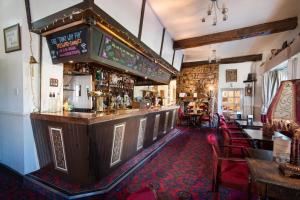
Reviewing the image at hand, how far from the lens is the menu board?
2982 millimetres

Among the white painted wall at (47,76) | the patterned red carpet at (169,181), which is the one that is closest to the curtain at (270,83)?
the patterned red carpet at (169,181)

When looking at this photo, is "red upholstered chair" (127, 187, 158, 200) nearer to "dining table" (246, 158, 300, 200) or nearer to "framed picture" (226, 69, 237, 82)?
"dining table" (246, 158, 300, 200)

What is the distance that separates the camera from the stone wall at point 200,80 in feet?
31.6

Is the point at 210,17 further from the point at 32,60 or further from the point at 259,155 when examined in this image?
the point at 32,60

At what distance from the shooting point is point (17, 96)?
287 centimetres

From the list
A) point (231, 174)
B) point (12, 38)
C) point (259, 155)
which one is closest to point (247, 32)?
point (259, 155)

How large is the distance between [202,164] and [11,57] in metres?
4.38

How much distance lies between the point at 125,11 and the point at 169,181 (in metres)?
3.22

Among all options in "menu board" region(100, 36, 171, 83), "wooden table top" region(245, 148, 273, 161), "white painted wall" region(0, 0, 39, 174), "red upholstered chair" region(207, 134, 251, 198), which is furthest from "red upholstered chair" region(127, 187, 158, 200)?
"white painted wall" region(0, 0, 39, 174)

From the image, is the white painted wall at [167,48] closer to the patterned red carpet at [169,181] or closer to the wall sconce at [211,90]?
the patterned red carpet at [169,181]

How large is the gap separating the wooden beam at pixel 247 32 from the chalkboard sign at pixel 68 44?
409 cm

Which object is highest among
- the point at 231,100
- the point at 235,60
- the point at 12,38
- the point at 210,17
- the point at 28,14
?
the point at 210,17

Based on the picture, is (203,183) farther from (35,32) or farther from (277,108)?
(35,32)

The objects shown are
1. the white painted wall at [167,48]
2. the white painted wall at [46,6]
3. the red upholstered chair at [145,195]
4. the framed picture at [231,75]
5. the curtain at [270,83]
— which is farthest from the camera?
the framed picture at [231,75]
